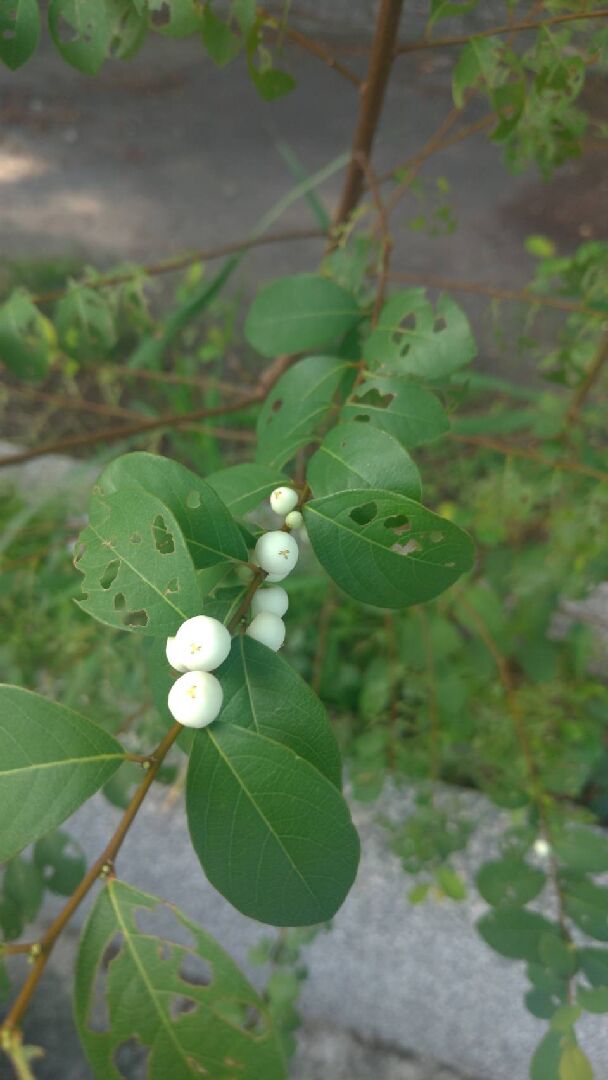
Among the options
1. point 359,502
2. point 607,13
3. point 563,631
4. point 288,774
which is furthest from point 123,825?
point 563,631

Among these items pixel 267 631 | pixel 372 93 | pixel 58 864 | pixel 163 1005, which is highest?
pixel 372 93

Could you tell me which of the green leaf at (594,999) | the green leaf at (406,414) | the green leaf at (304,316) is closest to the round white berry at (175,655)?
the green leaf at (406,414)

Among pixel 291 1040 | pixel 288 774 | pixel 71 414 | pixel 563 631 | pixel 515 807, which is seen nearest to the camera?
pixel 288 774

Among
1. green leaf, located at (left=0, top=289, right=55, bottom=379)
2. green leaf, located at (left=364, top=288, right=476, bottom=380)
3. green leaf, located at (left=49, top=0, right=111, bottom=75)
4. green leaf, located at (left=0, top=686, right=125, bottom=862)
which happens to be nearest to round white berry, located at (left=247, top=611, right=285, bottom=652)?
green leaf, located at (left=0, top=686, right=125, bottom=862)

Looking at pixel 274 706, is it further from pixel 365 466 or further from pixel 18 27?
pixel 18 27

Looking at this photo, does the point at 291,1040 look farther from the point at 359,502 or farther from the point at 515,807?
the point at 359,502

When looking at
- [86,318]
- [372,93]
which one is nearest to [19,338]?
[86,318]
